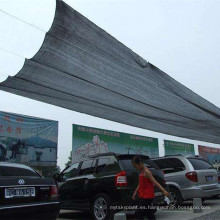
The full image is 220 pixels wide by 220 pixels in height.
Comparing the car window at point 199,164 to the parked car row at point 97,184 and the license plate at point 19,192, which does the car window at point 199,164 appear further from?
the license plate at point 19,192

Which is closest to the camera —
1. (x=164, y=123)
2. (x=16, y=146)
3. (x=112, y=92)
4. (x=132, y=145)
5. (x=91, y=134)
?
(x=112, y=92)

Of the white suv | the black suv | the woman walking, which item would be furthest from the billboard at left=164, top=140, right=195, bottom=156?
the woman walking

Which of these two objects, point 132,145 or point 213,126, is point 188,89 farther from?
point 132,145

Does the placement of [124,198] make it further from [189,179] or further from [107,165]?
[189,179]

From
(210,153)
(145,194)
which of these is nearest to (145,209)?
(145,194)

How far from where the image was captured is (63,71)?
6.44 meters

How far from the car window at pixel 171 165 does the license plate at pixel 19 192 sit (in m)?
5.08

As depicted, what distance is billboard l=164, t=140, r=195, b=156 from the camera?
942 inches

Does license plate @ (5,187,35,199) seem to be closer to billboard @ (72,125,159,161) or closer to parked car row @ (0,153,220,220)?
parked car row @ (0,153,220,220)

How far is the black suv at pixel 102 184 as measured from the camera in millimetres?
Answer: 6602

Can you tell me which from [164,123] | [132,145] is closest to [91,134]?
[132,145]

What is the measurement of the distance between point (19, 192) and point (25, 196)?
0.13 meters

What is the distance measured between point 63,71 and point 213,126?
22.2 ft

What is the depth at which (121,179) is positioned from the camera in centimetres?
661
